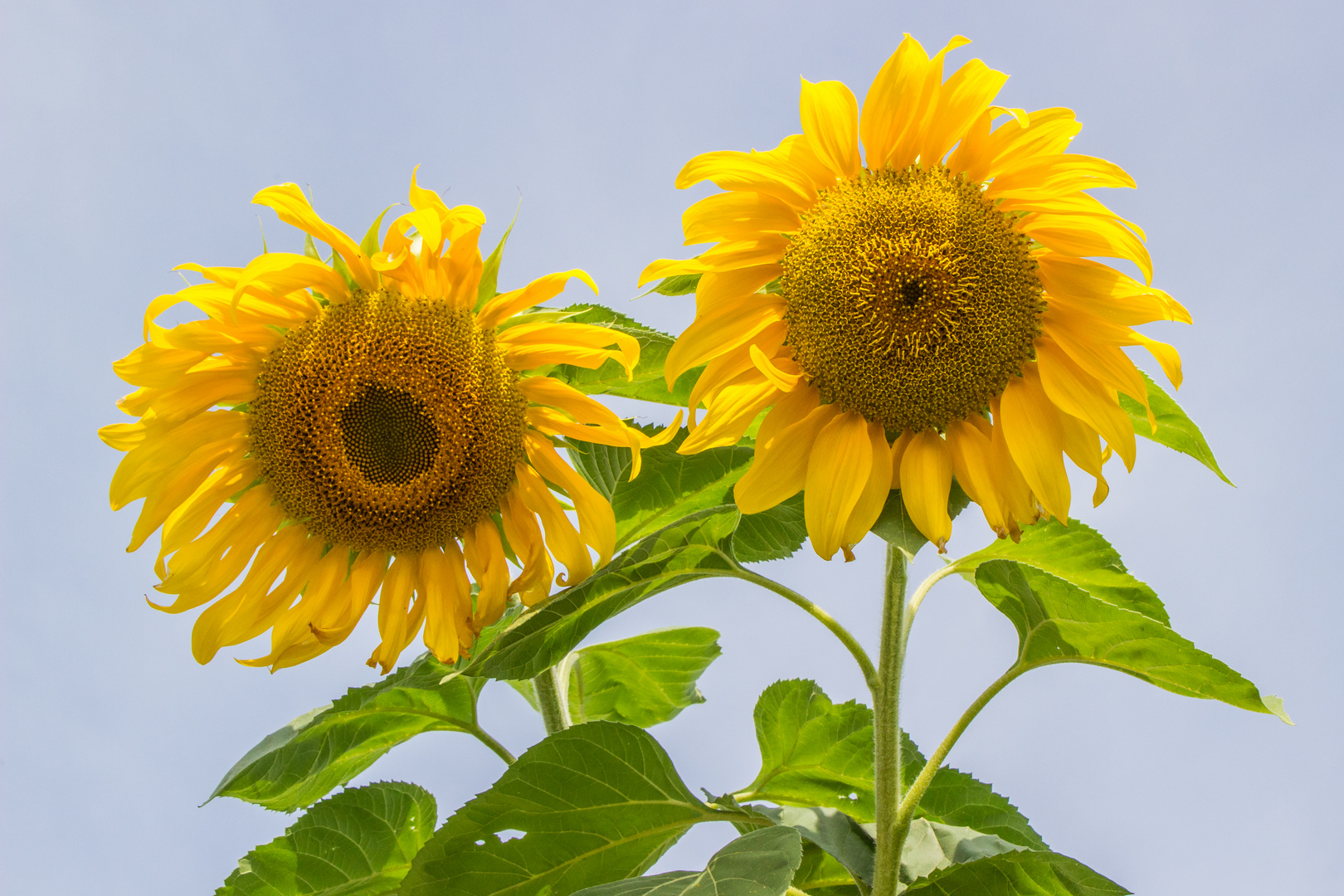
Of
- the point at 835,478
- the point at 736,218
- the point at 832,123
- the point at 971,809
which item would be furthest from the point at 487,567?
the point at 971,809

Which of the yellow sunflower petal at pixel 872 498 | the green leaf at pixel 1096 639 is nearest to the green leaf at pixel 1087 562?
the green leaf at pixel 1096 639

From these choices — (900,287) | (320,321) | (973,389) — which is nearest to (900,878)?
(973,389)

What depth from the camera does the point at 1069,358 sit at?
198cm

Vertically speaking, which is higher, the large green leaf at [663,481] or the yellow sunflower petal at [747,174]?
the yellow sunflower petal at [747,174]

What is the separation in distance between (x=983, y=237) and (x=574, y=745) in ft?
4.04

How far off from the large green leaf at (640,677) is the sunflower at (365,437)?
2.92 ft

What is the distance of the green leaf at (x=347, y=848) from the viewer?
251 centimetres

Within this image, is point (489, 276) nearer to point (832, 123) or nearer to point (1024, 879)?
point (832, 123)

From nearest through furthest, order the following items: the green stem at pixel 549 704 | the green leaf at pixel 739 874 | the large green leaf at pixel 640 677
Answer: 1. the green leaf at pixel 739 874
2. the green stem at pixel 549 704
3. the large green leaf at pixel 640 677

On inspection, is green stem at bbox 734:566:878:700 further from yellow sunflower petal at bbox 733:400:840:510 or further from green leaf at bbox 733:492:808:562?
yellow sunflower petal at bbox 733:400:840:510

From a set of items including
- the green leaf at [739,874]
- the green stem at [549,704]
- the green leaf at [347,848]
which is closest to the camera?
the green leaf at [739,874]

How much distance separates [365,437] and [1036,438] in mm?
1238

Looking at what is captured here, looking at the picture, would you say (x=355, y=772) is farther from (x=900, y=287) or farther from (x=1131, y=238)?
(x=1131, y=238)

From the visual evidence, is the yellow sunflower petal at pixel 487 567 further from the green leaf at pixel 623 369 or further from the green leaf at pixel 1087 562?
the green leaf at pixel 1087 562
